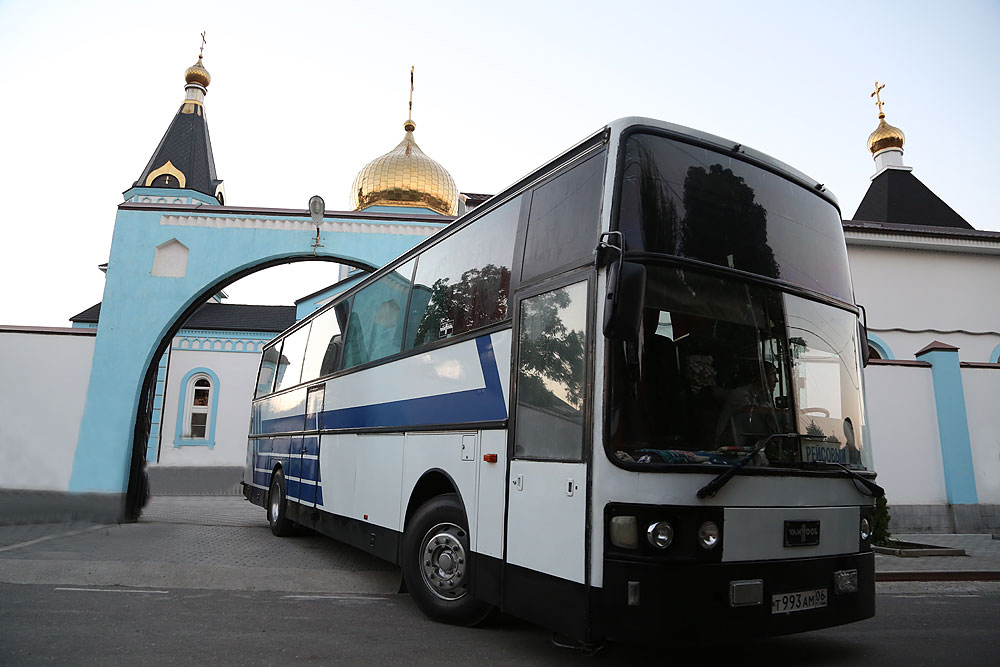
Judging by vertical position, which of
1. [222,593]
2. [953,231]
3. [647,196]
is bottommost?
[222,593]

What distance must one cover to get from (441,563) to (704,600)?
232 centimetres

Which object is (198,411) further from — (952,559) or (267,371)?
(952,559)

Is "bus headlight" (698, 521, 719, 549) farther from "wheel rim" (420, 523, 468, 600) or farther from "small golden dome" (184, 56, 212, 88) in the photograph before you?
"small golden dome" (184, 56, 212, 88)

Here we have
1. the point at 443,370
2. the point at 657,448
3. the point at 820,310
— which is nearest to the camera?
the point at 657,448

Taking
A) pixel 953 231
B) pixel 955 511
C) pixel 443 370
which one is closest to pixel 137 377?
pixel 443 370

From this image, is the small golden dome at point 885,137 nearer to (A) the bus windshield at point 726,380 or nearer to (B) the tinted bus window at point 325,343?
(B) the tinted bus window at point 325,343

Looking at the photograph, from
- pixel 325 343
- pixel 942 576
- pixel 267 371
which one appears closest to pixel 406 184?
pixel 267 371

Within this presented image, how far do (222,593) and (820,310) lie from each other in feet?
18.8

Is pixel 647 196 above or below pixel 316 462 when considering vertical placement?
above

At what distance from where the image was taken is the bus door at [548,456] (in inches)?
146

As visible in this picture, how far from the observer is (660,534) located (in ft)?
11.3

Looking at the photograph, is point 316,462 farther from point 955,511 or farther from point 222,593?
point 955,511

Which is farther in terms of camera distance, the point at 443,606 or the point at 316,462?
the point at 316,462

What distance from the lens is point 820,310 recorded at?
14.4 feet
